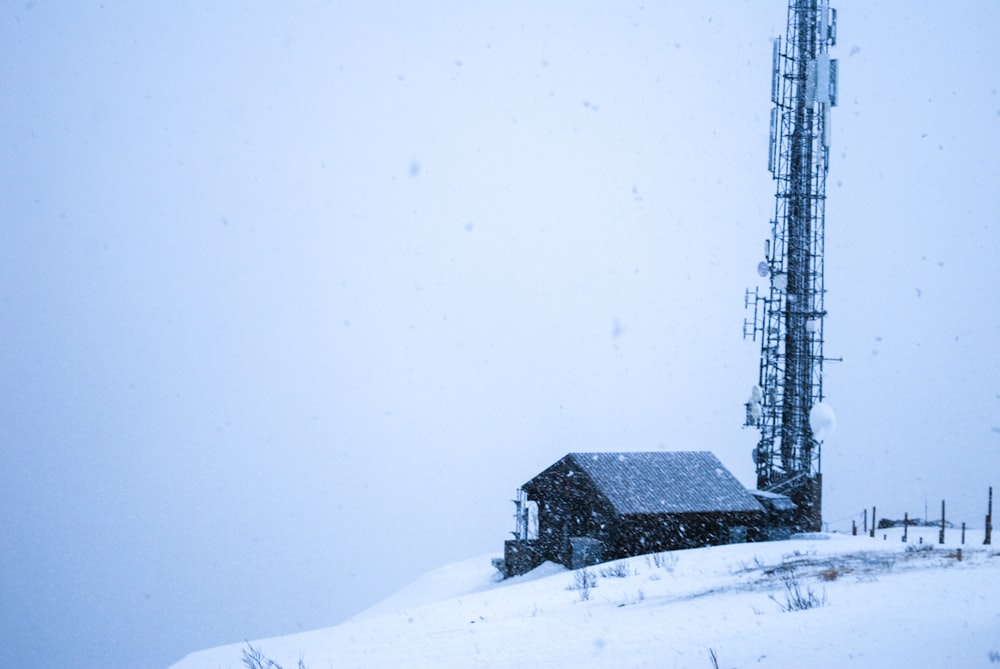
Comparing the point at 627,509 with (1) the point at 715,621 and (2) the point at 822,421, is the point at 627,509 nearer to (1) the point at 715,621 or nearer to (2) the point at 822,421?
(2) the point at 822,421

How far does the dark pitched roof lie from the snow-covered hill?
18.6 ft

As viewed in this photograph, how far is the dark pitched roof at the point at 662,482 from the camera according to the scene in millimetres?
25875

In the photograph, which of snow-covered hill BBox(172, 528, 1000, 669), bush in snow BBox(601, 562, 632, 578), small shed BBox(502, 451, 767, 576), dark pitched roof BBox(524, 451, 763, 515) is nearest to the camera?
snow-covered hill BBox(172, 528, 1000, 669)

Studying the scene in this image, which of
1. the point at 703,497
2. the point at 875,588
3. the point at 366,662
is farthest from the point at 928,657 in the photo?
the point at 703,497

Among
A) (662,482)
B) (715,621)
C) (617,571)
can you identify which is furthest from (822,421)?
(715,621)

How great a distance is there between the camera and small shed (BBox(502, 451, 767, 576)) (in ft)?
82.0

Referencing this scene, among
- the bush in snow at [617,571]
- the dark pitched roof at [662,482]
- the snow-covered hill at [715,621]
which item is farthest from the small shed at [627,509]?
the snow-covered hill at [715,621]

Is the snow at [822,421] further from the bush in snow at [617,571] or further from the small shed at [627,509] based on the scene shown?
the bush in snow at [617,571]

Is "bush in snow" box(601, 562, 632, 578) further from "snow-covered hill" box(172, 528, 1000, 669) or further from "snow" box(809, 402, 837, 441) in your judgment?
"snow" box(809, 402, 837, 441)

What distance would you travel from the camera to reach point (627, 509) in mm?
25156

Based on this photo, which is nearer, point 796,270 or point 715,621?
point 715,621

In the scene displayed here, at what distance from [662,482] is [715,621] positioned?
17.4 m

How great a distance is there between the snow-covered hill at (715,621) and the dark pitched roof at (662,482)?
567cm

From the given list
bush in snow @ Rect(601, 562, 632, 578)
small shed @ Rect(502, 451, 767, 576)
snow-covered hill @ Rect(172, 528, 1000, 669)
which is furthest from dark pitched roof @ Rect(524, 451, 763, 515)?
snow-covered hill @ Rect(172, 528, 1000, 669)
